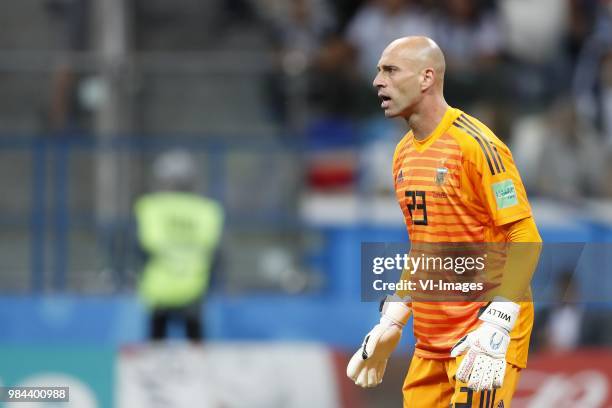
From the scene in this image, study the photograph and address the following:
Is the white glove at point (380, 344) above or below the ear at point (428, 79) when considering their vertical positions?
below

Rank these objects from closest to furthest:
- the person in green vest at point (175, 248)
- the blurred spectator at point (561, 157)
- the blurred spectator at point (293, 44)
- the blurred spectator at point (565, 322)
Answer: the blurred spectator at point (565, 322)
the person in green vest at point (175, 248)
the blurred spectator at point (561, 157)
the blurred spectator at point (293, 44)

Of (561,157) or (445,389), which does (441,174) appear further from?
(561,157)

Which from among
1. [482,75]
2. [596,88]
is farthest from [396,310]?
[596,88]

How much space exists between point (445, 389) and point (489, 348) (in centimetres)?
56

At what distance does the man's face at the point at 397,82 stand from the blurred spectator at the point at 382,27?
641 cm

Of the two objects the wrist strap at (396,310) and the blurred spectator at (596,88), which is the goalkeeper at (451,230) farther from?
the blurred spectator at (596,88)

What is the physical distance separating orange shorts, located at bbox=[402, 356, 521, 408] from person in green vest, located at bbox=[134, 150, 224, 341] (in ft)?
16.4

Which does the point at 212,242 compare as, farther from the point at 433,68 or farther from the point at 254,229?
the point at 433,68

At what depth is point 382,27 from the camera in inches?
452

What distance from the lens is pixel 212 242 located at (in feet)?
33.8

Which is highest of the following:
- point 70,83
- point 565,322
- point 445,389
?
point 70,83

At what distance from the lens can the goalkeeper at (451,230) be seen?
4816 mm

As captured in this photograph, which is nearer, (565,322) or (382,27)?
(565,322)

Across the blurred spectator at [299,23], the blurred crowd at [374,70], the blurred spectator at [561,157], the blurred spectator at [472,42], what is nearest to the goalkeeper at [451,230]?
the blurred crowd at [374,70]
